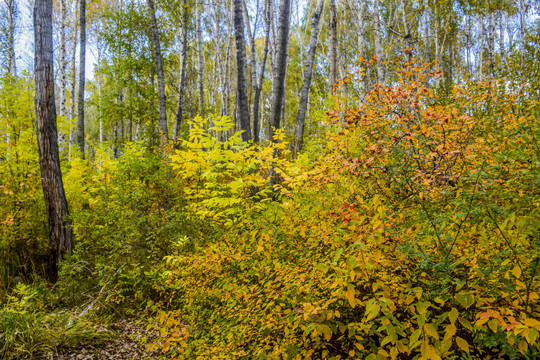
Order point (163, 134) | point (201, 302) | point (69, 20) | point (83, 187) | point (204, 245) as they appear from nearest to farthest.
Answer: point (201, 302), point (204, 245), point (83, 187), point (163, 134), point (69, 20)

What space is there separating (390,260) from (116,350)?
131 inches

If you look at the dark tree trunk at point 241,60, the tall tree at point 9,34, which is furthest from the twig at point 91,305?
the tall tree at point 9,34

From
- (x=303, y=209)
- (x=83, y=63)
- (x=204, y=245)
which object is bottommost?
(x=204, y=245)

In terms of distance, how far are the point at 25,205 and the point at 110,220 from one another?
1.88m

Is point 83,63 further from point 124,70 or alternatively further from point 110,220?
point 110,220

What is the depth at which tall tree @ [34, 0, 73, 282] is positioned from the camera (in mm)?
4703

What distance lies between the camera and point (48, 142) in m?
4.75

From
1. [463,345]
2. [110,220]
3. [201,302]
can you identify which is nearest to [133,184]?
[110,220]

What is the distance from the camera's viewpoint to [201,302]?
3.26 metres

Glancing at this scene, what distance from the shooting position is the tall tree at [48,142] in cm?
470

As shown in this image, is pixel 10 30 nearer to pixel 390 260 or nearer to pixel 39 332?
pixel 39 332

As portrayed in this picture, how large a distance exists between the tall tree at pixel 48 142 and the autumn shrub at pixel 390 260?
93.9 inches

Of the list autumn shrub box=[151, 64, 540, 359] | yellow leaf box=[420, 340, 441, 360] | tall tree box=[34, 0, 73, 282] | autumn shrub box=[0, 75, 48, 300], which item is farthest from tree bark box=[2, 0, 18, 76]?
yellow leaf box=[420, 340, 441, 360]

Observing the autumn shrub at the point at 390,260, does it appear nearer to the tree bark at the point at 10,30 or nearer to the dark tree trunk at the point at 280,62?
the dark tree trunk at the point at 280,62
